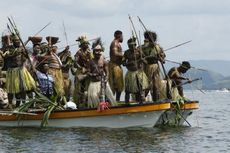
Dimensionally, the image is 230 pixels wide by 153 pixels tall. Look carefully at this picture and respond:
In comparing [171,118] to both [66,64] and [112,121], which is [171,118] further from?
[66,64]

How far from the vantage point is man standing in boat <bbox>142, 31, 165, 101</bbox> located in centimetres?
2183

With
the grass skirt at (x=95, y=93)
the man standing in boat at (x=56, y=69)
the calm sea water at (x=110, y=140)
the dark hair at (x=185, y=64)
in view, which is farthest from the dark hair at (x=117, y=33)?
the calm sea water at (x=110, y=140)

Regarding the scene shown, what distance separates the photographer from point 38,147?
1744 centimetres

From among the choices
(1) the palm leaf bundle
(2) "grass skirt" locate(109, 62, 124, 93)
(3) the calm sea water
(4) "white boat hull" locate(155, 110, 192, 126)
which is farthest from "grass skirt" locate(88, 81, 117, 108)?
(4) "white boat hull" locate(155, 110, 192, 126)

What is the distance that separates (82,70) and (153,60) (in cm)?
218

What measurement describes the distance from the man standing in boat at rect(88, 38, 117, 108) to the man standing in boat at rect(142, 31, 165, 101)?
156cm

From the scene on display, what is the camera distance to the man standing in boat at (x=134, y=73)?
69.9 feet

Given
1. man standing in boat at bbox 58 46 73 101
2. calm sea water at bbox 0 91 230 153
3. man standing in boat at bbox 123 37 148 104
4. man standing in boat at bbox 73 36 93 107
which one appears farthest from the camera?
man standing in boat at bbox 58 46 73 101

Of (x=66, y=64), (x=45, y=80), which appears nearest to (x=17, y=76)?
(x=45, y=80)

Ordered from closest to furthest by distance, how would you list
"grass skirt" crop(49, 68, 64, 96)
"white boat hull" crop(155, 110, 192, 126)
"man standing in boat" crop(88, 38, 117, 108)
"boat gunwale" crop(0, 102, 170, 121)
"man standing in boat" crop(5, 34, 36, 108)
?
"boat gunwale" crop(0, 102, 170, 121)
"man standing in boat" crop(88, 38, 117, 108)
"man standing in boat" crop(5, 34, 36, 108)
"grass skirt" crop(49, 68, 64, 96)
"white boat hull" crop(155, 110, 192, 126)

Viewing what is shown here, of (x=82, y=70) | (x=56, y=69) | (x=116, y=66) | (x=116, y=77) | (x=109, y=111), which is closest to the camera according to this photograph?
(x=109, y=111)

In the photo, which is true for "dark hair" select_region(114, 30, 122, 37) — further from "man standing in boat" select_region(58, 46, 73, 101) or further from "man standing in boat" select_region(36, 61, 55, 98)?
"man standing in boat" select_region(36, 61, 55, 98)

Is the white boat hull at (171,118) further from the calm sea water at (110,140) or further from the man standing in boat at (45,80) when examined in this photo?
the man standing in boat at (45,80)

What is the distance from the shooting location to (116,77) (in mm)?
22312
